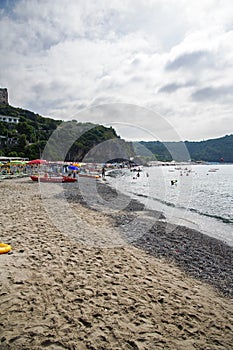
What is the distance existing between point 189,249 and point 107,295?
4.68m

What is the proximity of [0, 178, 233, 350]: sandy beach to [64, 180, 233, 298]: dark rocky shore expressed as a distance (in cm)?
4

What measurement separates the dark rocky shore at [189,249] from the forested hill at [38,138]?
31.4m

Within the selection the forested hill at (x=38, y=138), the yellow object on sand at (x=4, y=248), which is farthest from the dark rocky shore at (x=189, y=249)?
the forested hill at (x=38, y=138)

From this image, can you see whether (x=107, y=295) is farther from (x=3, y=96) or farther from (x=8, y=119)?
(x=3, y=96)

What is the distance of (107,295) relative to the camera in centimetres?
377

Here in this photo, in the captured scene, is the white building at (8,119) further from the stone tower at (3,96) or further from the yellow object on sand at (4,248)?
the yellow object on sand at (4,248)

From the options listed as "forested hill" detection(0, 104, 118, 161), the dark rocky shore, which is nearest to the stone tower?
"forested hill" detection(0, 104, 118, 161)

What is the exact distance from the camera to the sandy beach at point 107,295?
2846 millimetres

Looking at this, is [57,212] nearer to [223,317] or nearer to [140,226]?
[140,226]

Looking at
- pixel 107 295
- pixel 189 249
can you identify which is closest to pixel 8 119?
→ pixel 189 249

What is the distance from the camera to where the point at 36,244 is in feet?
18.7

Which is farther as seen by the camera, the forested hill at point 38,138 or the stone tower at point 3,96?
the stone tower at point 3,96

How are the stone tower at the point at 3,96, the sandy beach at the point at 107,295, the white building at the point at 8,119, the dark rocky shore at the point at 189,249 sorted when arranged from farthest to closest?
the stone tower at the point at 3,96
the white building at the point at 8,119
the dark rocky shore at the point at 189,249
the sandy beach at the point at 107,295

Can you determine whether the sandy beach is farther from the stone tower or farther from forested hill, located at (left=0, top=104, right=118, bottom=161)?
the stone tower
